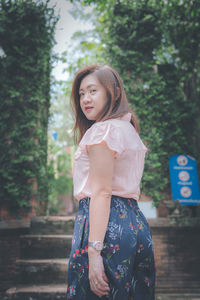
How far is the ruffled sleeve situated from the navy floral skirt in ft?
0.84

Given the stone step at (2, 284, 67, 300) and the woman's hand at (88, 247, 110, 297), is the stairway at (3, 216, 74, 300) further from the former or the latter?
the woman's hand at (88, 247, 110, 297)

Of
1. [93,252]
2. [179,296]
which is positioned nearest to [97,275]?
[93,252]

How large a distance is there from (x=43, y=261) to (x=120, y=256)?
9.51ft

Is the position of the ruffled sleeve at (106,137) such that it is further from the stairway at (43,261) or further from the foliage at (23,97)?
the foliage at (23,97)

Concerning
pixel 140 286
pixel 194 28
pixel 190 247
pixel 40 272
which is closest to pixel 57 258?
pixel 40 272

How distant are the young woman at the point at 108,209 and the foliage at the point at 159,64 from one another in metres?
3.90

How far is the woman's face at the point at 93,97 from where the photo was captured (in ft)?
4.40

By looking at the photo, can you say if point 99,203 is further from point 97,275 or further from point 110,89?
point 110,89

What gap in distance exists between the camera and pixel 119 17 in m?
5.61

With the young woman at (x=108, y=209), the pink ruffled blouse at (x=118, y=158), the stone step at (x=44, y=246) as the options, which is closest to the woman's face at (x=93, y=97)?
the young woman at (x=108, y=209)

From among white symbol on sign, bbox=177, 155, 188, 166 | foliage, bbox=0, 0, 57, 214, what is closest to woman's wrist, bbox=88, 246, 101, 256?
foliage, bbox=0, 0, 57, 214

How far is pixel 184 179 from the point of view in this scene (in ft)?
17.1

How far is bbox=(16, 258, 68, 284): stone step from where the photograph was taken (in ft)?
11.5

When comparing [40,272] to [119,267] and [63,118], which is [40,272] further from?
[63,118]
